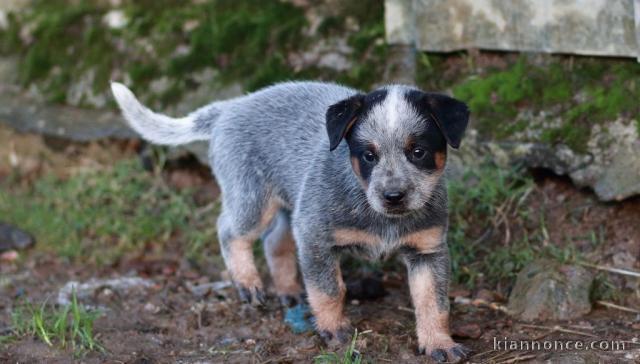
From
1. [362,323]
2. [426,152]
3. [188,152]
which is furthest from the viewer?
[188,152]

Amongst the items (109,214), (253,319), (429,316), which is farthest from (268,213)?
(109,214)

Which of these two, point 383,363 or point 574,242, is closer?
point 383,363

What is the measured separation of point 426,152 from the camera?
5.13m

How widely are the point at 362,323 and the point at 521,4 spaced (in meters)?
2.61

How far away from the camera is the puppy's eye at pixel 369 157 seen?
5164 millimetres

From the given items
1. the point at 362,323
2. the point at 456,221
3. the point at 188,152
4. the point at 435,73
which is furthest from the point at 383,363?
the point at 188,152

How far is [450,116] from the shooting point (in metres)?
5.08

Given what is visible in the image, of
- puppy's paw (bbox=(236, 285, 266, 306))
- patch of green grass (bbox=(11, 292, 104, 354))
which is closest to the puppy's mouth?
puppy's paw (bbox=(236, 285, 266, 306))

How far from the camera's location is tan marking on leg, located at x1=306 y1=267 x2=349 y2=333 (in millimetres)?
5584

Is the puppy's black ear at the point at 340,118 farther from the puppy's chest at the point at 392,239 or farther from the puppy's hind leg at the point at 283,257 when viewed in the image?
the puppy's hind leg at the point at 283,257

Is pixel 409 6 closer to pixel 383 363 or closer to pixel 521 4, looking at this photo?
pixel 521 4

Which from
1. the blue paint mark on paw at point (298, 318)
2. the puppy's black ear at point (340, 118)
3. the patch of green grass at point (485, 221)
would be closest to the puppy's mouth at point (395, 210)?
the puppy's black ear at point (340, 118)

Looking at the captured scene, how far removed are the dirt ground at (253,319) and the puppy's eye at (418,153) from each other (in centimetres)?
112

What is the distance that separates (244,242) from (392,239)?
1279 millimetres
